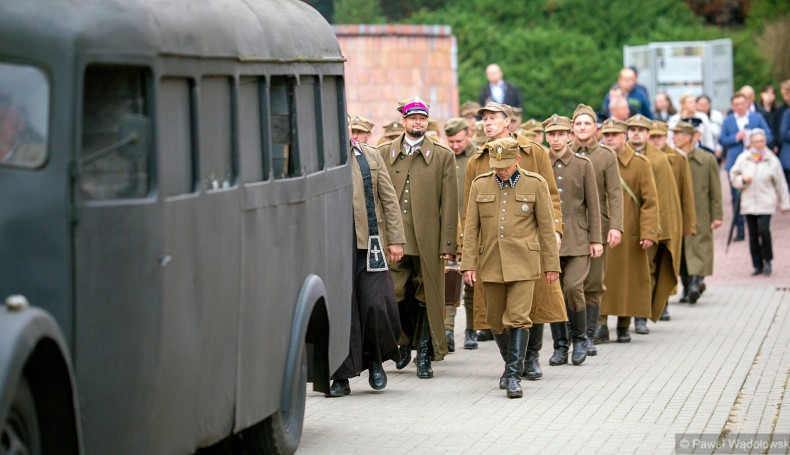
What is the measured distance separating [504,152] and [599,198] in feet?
9.36

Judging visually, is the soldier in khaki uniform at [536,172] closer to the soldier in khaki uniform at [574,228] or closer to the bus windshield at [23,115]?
the soldier in khaki uniform at [574,228]

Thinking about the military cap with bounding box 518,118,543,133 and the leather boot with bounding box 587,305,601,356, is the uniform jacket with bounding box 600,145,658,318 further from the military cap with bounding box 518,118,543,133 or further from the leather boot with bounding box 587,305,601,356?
the military cap with bounding box 518,118,543,133

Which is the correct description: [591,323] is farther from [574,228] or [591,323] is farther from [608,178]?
[608,178]

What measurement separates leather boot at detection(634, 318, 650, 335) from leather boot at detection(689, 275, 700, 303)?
9.14 feet

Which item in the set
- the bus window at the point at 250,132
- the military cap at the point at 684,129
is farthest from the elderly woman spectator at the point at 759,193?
the bus window at the point at 250,132

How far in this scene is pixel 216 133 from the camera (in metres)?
7.43

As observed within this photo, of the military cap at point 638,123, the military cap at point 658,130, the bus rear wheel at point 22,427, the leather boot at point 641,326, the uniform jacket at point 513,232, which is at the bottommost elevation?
the leather boot at point 641,326

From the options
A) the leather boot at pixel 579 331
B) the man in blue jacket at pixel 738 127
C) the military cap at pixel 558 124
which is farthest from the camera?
the man in blue jacket at pixel 738 127

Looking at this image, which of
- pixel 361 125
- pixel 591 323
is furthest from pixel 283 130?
pixel 591 323

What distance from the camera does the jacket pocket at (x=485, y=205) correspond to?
39.5 feet

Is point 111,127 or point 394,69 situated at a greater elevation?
point 394,69

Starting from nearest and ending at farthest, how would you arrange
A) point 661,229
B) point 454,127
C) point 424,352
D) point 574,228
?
point 424,352
point 574,228
point 454,127
point 661,229

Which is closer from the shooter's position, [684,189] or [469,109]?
[684,189]

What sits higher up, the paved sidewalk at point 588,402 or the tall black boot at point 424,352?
the tall black boot at point 424,352
